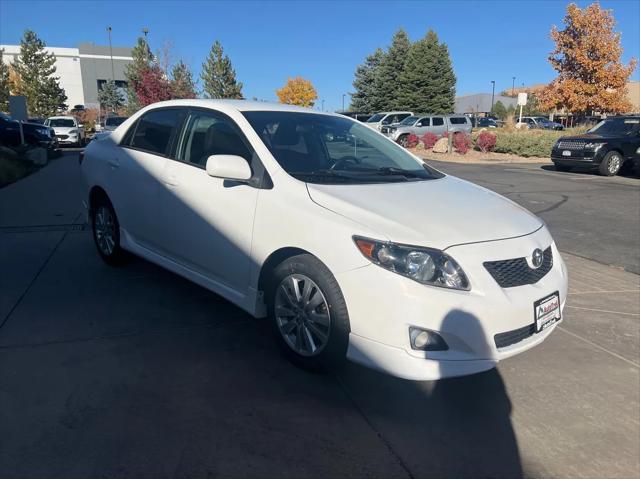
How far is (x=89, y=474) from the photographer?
2.38 metres

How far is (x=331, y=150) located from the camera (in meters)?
4.21

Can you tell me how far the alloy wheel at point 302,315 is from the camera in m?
3.05

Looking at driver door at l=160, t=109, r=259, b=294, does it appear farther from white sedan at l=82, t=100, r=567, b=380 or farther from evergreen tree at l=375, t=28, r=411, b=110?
evergreen tree at l=375, t=28, r=411, b=110

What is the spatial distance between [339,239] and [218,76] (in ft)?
183

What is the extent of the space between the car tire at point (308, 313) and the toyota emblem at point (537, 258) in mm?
1170

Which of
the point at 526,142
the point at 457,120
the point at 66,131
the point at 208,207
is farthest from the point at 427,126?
the point at 208,207

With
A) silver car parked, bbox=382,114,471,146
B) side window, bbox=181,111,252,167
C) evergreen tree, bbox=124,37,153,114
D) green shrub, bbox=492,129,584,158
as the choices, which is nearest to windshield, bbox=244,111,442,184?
side window, bbox=181,111,252,167

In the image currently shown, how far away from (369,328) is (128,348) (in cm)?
180

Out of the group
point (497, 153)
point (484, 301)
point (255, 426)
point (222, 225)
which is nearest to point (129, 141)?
point (222, 225)

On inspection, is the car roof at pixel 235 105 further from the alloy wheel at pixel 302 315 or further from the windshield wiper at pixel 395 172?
the alloy wheel at pixel 302 315

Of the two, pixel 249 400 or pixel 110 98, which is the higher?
pixel 110 98

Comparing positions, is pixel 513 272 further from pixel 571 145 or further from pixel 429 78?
pixel 429 78

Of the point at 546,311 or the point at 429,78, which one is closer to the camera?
the point at 546,311

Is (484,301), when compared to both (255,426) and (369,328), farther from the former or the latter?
(255,426)
